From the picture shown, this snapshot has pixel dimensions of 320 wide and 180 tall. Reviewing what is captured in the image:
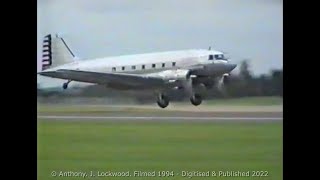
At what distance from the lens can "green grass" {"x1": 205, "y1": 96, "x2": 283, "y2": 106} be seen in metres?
5.03

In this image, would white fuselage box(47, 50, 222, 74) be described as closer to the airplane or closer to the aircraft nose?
the airplane

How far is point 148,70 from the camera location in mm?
5141

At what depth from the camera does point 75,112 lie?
5.16 metres

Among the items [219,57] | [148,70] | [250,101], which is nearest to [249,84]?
[250,101]

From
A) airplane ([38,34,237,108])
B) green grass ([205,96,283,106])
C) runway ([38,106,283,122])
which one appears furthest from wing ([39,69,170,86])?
green grass ([205,96,283,106])

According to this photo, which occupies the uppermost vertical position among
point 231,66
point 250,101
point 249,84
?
point 231,66

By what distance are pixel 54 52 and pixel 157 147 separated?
34.8 inches

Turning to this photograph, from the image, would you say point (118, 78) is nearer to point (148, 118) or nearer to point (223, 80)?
point (148, 118)
